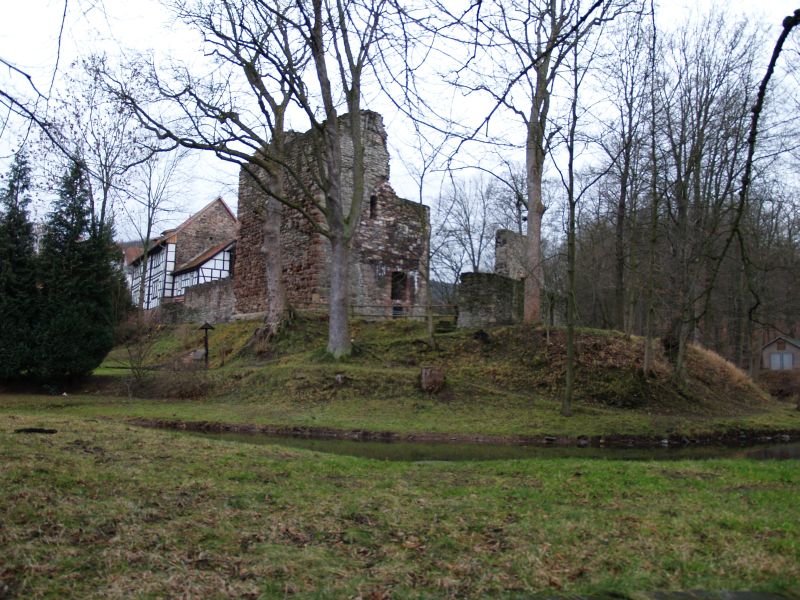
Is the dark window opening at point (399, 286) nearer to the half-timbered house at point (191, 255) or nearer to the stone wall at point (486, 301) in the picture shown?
the stone wall at point (486, 301)

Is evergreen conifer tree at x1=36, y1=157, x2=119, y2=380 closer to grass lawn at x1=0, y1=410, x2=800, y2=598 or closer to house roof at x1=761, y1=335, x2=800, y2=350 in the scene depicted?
grass lawn at x1=0, y1=410, x2=800, y2=598

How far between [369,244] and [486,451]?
46.3 ft

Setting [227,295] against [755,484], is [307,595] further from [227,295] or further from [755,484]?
[227,295]

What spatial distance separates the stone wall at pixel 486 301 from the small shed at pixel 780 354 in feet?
98.7

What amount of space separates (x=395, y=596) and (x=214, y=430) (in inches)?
407

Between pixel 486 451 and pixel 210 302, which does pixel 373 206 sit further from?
pixel 486 451

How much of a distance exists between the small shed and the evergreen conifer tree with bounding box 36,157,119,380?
→ 39.0 metres

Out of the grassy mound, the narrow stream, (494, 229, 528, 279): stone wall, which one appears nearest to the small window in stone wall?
the grassy mound

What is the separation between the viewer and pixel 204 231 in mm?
43562

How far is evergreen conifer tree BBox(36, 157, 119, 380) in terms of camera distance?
62.0ft

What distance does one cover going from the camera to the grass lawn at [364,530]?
10.9ft

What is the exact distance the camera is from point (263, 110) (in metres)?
19.2

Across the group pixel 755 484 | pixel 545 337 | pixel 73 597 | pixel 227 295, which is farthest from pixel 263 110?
pixel 73 597

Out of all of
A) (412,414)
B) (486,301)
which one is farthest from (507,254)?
(412,414)
